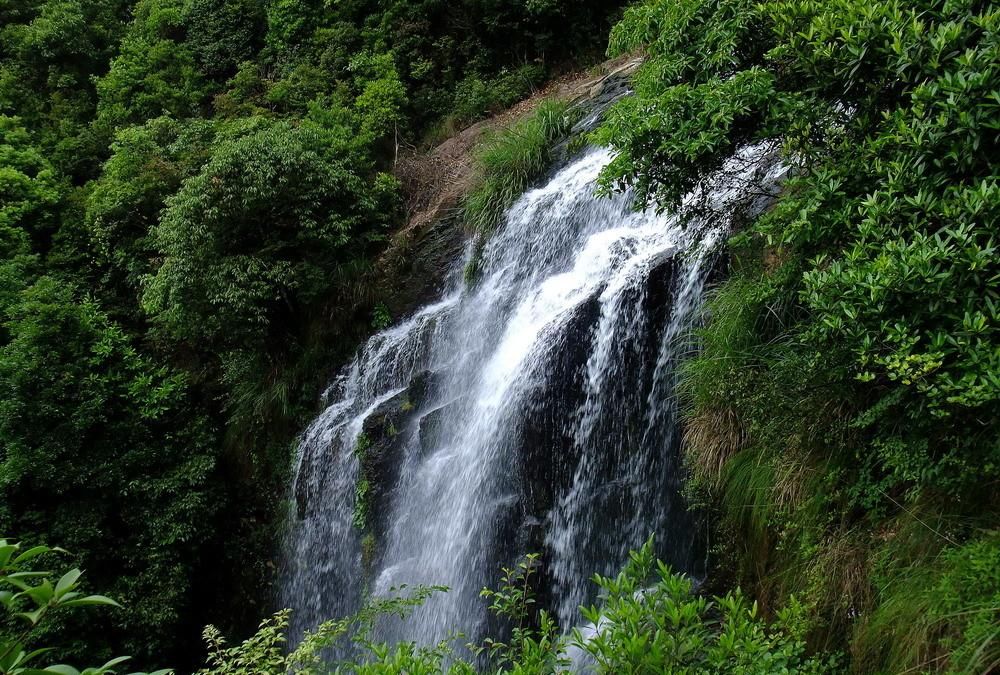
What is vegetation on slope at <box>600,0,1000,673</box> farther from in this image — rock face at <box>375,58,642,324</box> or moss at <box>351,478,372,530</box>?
rock face at <box>375,58,642,324</box>

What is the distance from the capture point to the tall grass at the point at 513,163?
8711 mm

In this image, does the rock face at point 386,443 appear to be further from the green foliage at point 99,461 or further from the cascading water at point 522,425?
the green foliage at point 99,461

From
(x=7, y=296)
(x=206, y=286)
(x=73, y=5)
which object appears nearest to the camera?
(x=206, y=286)

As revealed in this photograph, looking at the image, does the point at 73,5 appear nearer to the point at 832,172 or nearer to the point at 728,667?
the point at 832,172

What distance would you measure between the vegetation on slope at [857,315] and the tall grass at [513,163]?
4.12m

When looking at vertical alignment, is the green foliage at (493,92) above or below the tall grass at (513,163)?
above

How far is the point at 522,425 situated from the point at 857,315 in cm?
345

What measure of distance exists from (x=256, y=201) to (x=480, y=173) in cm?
303

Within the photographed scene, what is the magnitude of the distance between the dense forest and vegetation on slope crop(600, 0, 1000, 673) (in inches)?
0.7

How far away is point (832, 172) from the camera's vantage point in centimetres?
329

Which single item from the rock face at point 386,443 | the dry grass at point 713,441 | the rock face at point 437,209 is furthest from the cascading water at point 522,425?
the rock face at point 437,209

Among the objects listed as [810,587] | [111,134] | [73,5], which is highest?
[73,5]

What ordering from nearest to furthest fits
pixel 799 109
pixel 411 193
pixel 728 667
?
1. pixel 728 667
2. pixel 799 109
3. pixel 411 193

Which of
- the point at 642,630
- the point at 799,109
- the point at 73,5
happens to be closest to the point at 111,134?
the point at 73,5
